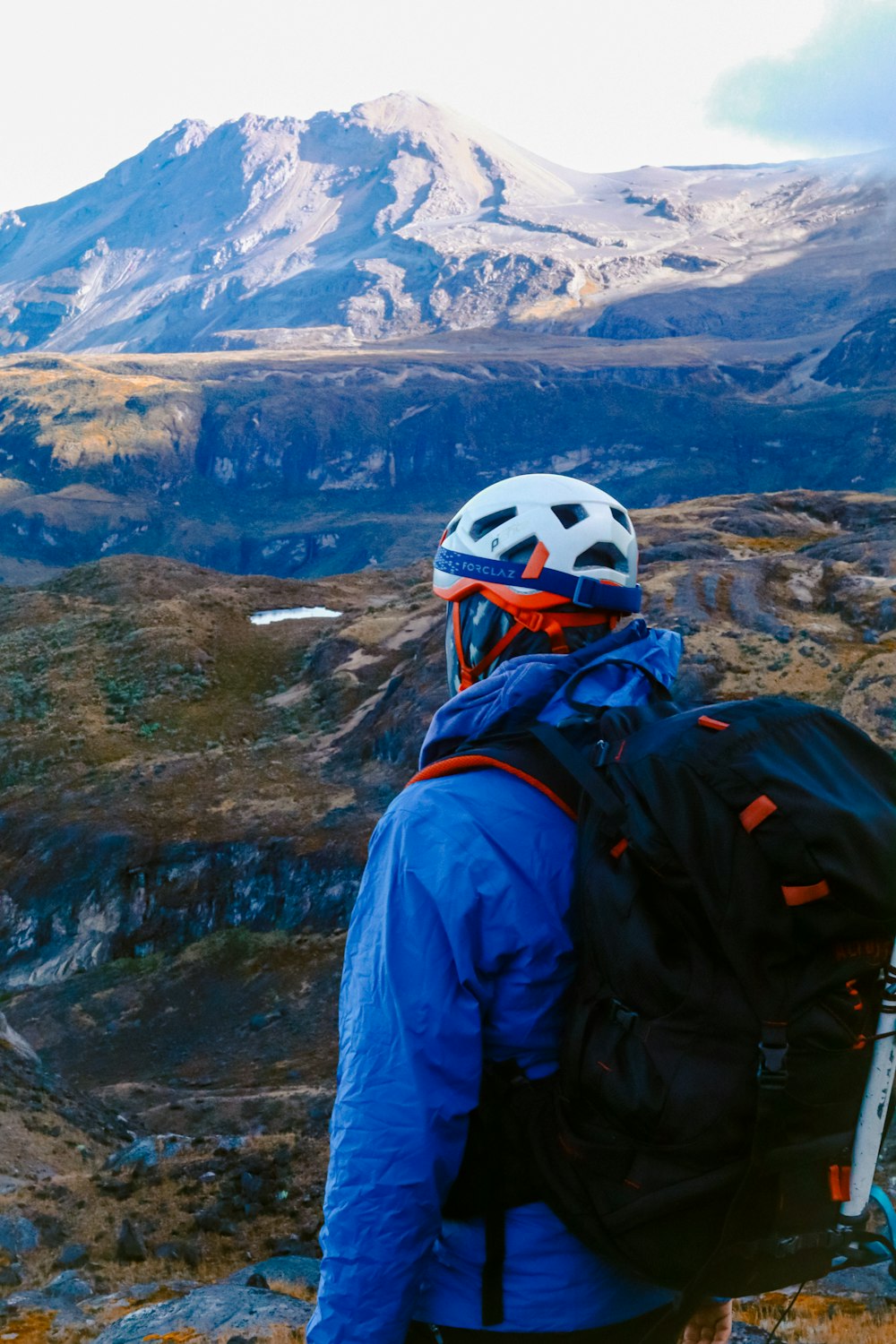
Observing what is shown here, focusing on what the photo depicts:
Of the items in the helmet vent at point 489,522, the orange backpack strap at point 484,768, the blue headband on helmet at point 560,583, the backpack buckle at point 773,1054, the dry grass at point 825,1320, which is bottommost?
the dry grass at point 825,1320

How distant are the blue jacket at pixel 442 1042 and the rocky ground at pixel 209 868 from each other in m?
5.80

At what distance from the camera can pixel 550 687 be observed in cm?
391

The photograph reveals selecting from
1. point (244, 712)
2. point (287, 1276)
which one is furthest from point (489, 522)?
point (244, 712)

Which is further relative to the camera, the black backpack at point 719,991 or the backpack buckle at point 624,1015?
the backpack buckle at point 624,1015

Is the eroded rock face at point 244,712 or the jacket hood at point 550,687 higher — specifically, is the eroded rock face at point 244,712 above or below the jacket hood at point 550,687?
below

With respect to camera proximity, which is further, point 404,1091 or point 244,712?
point 244,712

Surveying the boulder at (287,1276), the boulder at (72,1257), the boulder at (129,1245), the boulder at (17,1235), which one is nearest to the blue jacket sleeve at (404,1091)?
the boulder at (287,1276)

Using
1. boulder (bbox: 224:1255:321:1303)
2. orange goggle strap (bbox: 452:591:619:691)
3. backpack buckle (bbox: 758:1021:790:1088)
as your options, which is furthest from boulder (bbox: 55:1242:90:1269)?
backpack buckle (bbox: 758:1021:790:1088)

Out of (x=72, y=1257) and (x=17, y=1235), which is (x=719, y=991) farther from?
(x=17, y=1235)

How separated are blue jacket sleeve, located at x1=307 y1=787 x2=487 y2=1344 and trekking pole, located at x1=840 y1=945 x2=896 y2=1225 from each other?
1.28m

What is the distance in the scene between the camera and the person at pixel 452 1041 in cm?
333

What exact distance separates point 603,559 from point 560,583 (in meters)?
0.37

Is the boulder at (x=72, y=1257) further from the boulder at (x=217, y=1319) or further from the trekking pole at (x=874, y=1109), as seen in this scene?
the trekking pole at (x=874, y=1109)

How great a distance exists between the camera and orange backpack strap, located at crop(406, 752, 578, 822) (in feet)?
11.4
